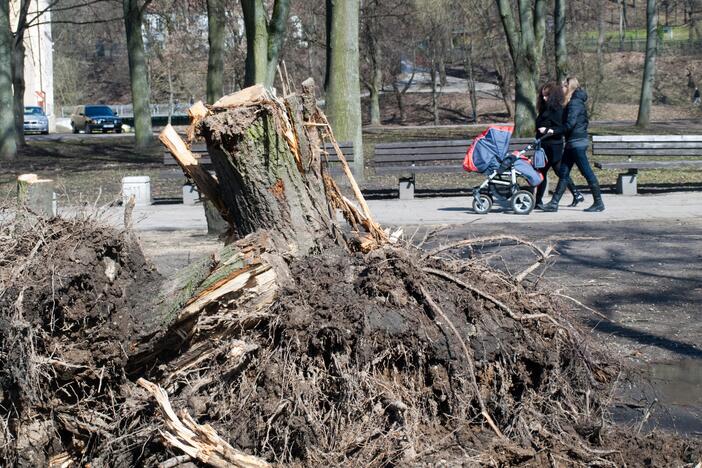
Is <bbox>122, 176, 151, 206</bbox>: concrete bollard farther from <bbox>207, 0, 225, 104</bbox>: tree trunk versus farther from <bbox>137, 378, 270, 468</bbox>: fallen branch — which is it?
<bbox>137, 378, 270, 468</bbox>: fallen branch

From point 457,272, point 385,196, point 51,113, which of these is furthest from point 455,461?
point 51,113

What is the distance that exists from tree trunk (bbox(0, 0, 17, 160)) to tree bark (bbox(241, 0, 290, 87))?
9.93 metres

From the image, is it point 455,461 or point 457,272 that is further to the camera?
point 457,272

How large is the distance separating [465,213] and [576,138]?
196 centimetres

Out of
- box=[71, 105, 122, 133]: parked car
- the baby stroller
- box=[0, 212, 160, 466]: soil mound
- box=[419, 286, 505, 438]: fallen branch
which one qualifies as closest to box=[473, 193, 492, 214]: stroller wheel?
the baby stroller

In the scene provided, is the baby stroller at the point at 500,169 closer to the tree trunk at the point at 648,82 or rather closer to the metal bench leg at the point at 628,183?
the metal bench leg at the point at 628,183

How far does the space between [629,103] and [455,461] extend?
160ft

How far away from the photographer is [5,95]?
907 inches

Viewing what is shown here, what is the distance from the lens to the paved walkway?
12.5m

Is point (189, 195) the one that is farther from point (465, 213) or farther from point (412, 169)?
point (465, 213)

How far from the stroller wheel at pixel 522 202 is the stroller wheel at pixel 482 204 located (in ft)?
1.29

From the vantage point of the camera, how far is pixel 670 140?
1617 cm

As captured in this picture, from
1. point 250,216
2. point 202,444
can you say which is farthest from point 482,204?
point 202,444

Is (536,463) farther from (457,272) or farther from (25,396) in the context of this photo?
(25,396)
